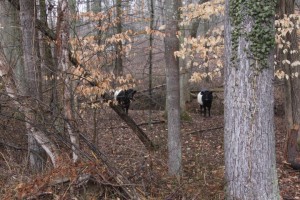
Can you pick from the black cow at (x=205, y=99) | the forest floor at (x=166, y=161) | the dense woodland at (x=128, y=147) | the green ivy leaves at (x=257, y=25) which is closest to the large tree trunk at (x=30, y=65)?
the dense woodland at (x=128, y=147)

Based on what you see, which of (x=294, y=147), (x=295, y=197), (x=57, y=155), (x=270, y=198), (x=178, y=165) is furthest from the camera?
(x=294, y=147)

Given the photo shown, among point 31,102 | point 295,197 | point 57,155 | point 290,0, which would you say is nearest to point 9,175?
point 57,155

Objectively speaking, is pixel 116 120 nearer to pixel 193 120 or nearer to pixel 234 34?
pixel 193 120

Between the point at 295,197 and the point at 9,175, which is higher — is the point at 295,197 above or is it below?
below

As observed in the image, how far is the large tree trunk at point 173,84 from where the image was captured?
7652 millimetres

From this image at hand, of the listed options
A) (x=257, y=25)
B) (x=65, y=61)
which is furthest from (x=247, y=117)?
(x=65, y=61)

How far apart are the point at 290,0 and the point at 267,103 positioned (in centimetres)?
628

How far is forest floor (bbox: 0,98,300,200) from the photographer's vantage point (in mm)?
5457

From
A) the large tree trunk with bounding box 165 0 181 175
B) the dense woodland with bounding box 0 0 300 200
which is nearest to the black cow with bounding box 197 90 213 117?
the dense woodland with bounding box 0 0 300 200

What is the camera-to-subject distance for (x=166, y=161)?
876cm

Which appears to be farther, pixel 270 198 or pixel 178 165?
pixel 178 165

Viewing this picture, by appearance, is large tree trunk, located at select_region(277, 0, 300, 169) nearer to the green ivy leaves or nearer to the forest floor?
the forest floor

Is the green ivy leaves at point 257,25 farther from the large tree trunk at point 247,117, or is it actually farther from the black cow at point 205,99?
the black cow at point 205,99

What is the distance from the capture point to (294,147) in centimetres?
963
